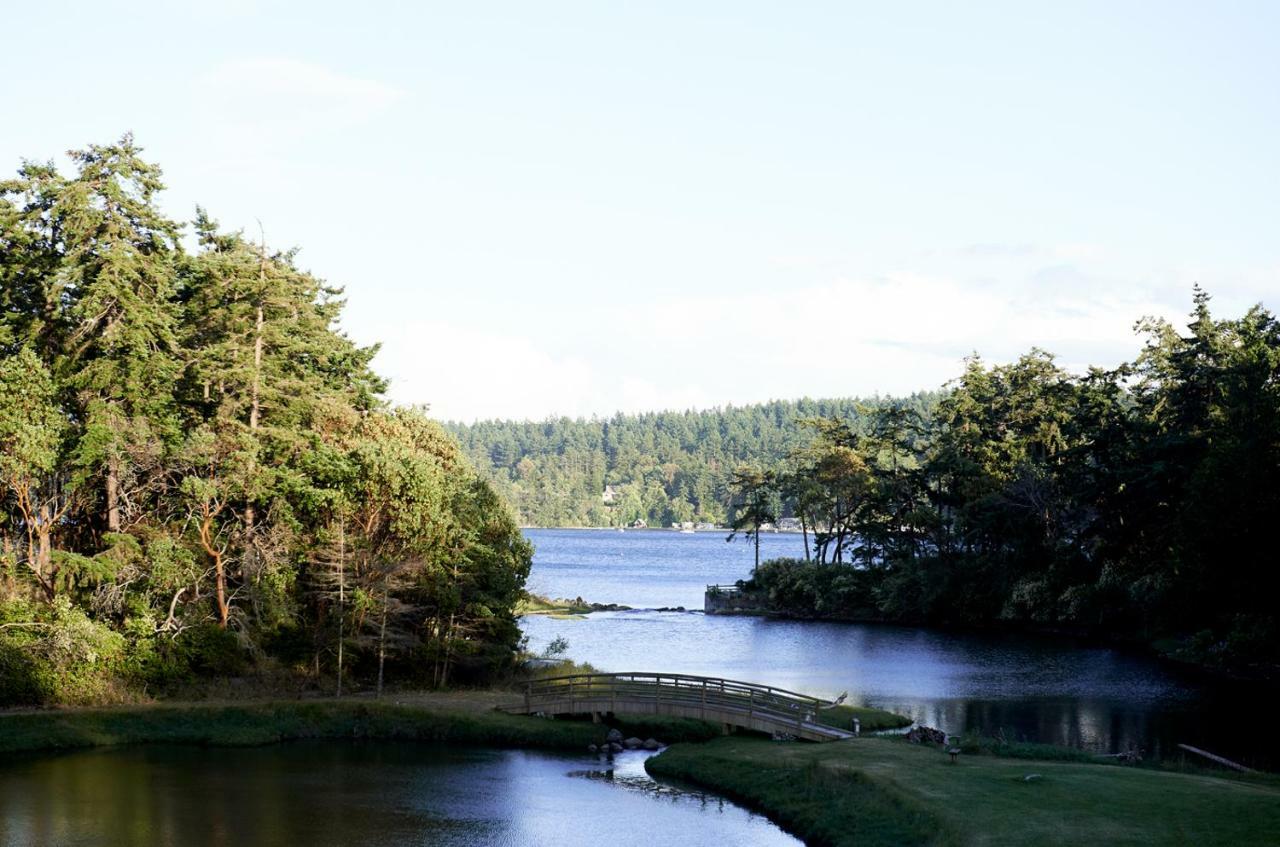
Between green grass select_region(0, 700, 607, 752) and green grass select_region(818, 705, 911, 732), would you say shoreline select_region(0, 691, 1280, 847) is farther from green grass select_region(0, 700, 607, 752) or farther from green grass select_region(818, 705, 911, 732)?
green grass select_region(818, 705, 911, 732)

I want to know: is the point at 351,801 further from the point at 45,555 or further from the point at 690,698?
the point at 45,555

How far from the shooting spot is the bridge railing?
148 ft

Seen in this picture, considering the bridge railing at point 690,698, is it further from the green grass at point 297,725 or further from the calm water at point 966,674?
the calm water at point 966,674

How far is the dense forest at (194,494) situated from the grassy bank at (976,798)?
16.0 m

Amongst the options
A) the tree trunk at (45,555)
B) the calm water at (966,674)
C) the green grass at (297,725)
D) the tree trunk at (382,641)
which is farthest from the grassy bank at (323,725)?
the calm water at (966,674)

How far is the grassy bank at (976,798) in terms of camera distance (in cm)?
2753

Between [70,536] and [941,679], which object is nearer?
[70,536]

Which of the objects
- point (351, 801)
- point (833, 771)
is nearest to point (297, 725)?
point (351, 801)

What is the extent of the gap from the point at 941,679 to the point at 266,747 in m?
34.5

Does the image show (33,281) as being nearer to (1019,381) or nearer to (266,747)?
(266,747)

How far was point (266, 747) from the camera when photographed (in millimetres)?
44875

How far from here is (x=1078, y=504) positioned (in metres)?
85.5

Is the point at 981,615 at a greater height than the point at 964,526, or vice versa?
the point at 964,526

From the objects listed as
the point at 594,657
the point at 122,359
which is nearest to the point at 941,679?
the point at 594,657
